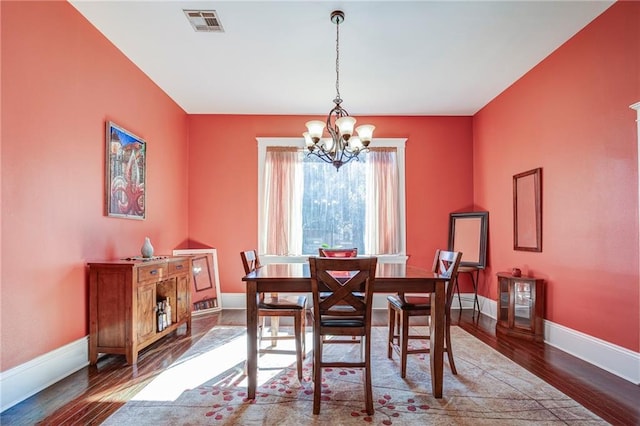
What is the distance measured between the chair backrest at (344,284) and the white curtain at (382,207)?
9.49 ft

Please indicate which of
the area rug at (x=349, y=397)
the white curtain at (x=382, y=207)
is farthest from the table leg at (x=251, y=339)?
the white curtain at (x=382, y=207)

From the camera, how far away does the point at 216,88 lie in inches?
169

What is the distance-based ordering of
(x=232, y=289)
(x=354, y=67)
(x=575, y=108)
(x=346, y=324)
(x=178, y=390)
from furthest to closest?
→ 1. (x=232, y=289)
2. (x=354, y=67)
3. (x=575, y=108)
4. (x=178, y=390)
5. (x=346, y=324)

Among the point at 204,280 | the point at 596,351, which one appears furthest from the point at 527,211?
the point at 204,280

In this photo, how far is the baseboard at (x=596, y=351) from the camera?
262 cm

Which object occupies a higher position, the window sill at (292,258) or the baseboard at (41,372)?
the window sill at (292,258)

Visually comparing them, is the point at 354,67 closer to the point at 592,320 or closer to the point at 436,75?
the point at 436,75

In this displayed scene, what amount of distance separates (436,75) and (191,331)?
161 inches

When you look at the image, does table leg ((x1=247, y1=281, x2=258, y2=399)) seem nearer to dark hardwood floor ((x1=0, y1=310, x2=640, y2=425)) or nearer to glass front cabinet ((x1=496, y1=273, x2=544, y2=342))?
dark hardwood floor ((x1=0, y1=310, x2=640, y2=425))

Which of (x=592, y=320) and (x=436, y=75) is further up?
(x=436, y=75)

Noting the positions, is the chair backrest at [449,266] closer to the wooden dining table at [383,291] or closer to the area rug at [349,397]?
the wooden dining table at [383,291]

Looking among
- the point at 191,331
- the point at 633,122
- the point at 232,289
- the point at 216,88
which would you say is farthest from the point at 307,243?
the point at 633,122

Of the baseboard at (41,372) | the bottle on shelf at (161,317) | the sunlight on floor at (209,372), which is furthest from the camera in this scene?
the bottle on shelf at (161,317)

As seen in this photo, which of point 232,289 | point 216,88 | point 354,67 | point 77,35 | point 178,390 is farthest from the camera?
point 232,289
